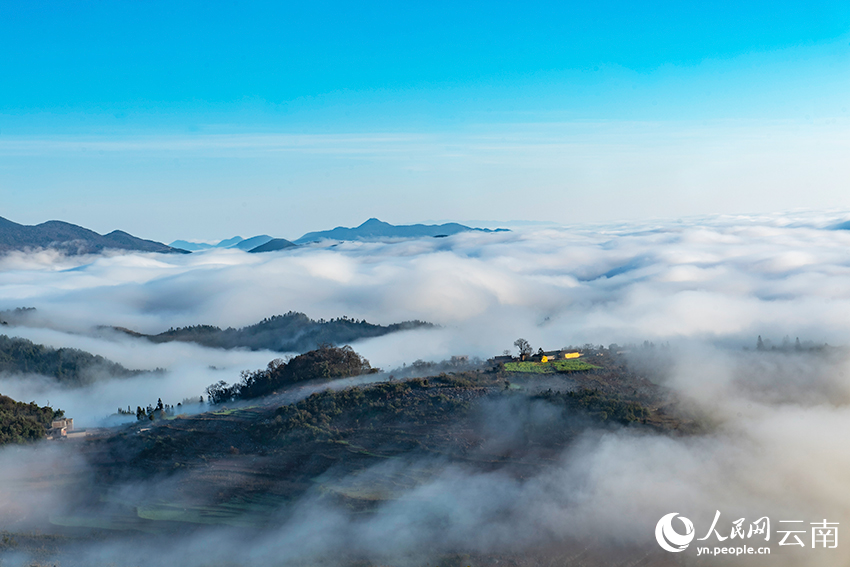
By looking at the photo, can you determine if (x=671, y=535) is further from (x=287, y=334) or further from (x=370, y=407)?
(x=287, y=334)

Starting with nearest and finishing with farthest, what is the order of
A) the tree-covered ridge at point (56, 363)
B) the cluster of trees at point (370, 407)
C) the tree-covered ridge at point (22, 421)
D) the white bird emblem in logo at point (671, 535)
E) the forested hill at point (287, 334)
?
1. the white bird emblem in logo at point (671, 535)
2. the cluster of trees at point (370, 407)
3. the tree-covered ridge at point (22, 421)
4. the tree-covered ridge at point (56, 363)
5. the forested hill at point (287, 334)

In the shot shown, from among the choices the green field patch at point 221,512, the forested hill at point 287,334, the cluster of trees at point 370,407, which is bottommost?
the forested hill at point 287,334

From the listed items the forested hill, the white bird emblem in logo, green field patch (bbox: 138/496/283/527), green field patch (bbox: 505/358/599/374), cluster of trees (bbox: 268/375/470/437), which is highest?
green field patch (bbox: 505/358/599/374)

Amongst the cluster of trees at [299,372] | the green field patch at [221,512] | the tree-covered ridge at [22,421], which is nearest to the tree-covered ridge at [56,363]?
the cluster of trees at [299,372]

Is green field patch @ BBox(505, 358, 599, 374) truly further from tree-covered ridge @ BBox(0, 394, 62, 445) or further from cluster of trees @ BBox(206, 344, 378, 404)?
tree-covered ridge @ BBox(0, 394, 62, 445)

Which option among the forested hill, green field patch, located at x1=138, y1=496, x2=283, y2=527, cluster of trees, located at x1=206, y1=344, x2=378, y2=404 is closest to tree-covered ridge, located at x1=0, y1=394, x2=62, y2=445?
cluster of trees, located at x1=206, y1=344, x2=378, y2=404

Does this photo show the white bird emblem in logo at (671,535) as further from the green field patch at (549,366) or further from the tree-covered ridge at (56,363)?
the tree-covered ridge at (56,363)

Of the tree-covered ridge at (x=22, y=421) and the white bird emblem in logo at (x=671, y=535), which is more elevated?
the tree-covered ridge at (x=22, y=421)
